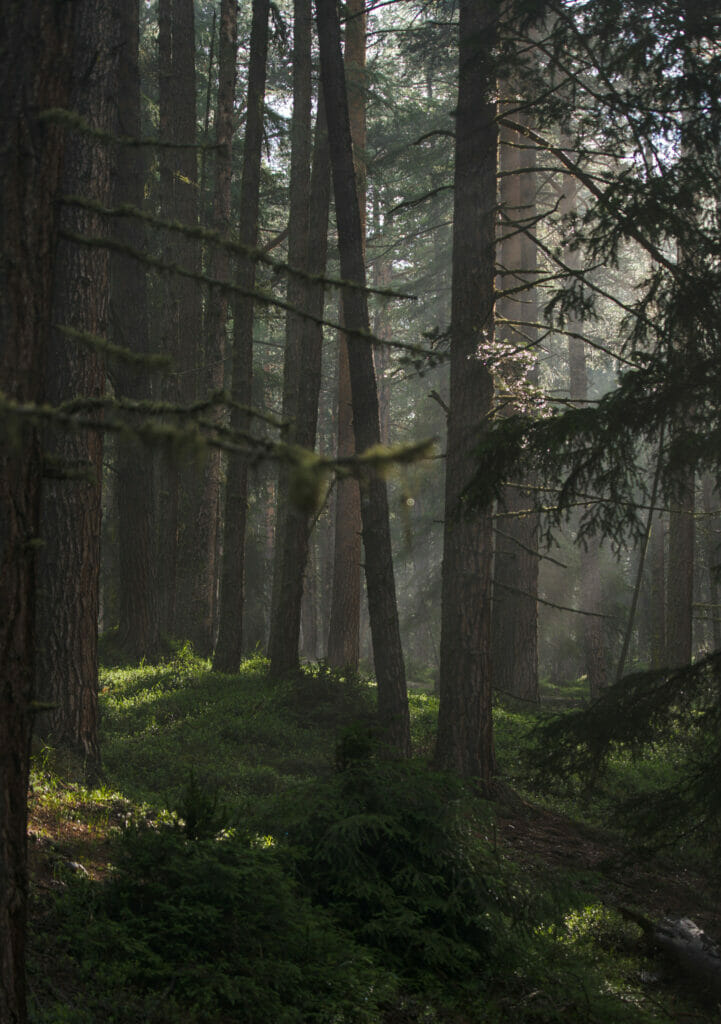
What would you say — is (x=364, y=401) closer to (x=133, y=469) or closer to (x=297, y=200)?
(x=133, y=469)

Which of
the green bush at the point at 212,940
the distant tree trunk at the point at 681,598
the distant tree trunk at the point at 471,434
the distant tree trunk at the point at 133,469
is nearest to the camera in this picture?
the green bush at the point at 212,940

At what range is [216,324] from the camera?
1695 cm

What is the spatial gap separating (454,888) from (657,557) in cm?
1901

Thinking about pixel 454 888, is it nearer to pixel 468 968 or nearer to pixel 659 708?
pixel 468 968

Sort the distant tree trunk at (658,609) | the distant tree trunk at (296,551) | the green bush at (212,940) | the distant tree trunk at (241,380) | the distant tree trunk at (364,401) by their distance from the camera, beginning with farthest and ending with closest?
the distant tree trunk at (658,609) → the distant tree trunk at (241,380) → the distant tree trunk at (296,551) → the distant tree trunk at (364,401) → the green bush at (212,940)

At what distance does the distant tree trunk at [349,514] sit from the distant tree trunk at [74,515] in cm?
922

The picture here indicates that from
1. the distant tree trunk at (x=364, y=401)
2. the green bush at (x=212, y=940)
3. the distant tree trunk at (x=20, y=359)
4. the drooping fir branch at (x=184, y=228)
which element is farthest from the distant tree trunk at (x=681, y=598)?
the distant tree trunk at (x=20, y=359)

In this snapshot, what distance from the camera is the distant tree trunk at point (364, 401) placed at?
11.2 metres

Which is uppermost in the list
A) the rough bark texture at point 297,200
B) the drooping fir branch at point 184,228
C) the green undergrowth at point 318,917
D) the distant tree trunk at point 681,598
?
the rough bark texture at point 297,200

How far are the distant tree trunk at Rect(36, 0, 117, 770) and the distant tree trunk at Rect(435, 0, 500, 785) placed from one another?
3995mm

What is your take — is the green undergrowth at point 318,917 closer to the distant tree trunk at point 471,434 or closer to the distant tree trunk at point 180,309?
the distant tree trunk at point 471,434

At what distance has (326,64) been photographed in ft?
37.8

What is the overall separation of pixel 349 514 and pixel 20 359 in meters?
14.6

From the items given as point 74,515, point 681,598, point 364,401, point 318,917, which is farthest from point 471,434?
point 681,598
